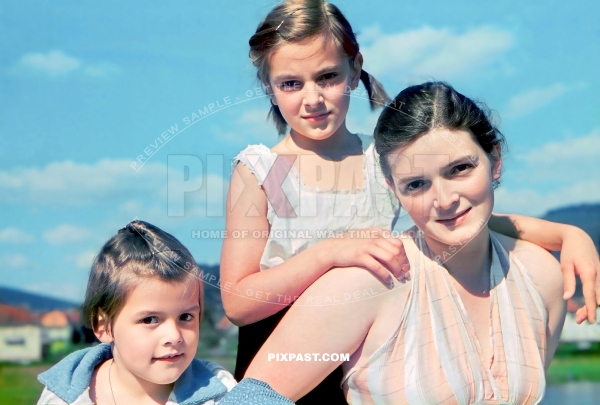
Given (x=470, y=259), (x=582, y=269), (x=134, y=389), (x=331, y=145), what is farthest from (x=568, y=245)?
(x=134, y=389)

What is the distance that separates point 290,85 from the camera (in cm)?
144

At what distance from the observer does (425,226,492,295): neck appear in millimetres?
1374

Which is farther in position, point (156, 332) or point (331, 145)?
point (331, 145)

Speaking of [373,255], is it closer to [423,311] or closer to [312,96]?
[423,311]

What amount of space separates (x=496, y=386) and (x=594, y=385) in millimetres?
934

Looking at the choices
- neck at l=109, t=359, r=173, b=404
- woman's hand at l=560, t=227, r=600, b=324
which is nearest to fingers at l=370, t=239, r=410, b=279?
woman's hand at l=560, t=227, r=600, b=324

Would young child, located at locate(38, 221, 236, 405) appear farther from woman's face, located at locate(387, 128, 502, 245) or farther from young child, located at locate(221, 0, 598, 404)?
woman's face, located at locate(387, 128, 502, 245)

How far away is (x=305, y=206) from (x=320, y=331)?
277mm

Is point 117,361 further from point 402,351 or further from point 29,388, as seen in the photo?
point 29,388

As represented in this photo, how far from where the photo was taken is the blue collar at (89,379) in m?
1.30

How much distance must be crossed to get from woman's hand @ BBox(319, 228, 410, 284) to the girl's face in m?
0.25

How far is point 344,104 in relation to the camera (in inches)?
57.0

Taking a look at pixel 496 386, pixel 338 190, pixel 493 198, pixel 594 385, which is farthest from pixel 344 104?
pixel 594 385

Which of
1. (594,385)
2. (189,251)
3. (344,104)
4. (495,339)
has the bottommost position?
(594,385)
